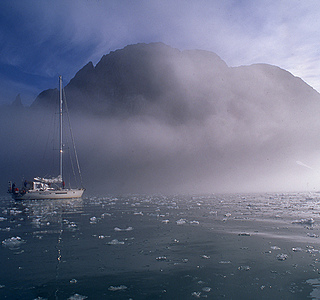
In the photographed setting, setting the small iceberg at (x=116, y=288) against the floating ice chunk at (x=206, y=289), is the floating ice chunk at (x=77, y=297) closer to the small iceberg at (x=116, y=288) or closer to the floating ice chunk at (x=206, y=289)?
the small iceberg at (x=116, y=288)

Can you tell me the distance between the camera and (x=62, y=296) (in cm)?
630

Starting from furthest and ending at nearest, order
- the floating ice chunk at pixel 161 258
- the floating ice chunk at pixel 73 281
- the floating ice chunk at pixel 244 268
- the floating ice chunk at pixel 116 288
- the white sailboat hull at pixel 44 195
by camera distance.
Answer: the white sailboat hull at pixel 44 195 → the floating ice chunk at pixel 161 258 → the floating ice chunk at pixel 244 268 → the floating ice chunk at pixel 73 281 → the floating ice chunk at pixel 116 288

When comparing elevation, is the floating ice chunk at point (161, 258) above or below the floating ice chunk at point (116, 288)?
below

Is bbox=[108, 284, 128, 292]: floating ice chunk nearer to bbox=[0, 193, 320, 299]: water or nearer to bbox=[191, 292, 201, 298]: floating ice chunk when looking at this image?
bbox=[0, 193, 320, 299]: water

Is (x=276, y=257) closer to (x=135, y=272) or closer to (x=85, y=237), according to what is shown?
(x=135, y=272)

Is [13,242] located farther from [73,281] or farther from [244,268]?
[244,268]

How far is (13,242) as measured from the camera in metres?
12.1

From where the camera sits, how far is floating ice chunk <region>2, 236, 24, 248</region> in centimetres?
1164

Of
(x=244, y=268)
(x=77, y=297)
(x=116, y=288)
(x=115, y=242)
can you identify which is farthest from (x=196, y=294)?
(x=115, y=242)

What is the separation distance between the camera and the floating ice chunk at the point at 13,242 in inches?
458

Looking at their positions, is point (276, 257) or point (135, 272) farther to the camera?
point (276, 257)

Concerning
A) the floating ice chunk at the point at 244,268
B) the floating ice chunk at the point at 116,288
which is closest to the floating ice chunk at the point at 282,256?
the floating ice chunk at the point at 244,268

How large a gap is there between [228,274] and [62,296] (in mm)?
4699

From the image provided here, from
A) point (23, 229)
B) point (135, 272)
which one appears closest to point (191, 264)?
point (135, 272)
